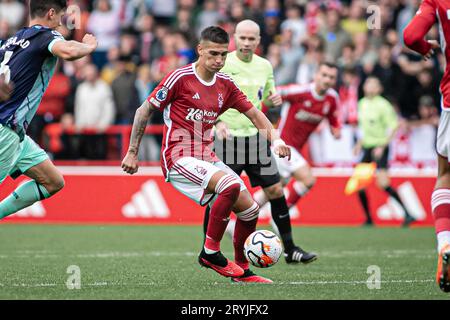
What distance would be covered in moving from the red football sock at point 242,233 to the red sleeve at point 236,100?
0.98m

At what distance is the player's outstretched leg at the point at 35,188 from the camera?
8625 mm

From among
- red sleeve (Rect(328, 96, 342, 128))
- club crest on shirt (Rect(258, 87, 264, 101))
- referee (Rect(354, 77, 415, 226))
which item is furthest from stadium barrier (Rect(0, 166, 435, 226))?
club crest on shirt (Rect(258, 87, 264, 101))

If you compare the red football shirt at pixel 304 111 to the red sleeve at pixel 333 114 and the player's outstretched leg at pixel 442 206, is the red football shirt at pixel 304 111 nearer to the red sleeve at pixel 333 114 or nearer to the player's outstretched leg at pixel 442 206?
the red sleeve at pixel 333 114

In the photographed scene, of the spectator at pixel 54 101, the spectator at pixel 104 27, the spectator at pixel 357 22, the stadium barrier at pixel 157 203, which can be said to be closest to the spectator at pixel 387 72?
the spectator at pixel 357 22

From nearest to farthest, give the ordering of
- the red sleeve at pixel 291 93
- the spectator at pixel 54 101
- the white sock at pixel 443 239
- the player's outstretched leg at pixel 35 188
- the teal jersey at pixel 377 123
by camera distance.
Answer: the white sock at pixel 443 239
the player's outstretched leg at pixel 35 188
the red sleeve at pixel 291 93
the teal jersey at pixel 377 123
the spectator at pixel 54 101

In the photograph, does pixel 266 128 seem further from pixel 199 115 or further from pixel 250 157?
pixel 250 157

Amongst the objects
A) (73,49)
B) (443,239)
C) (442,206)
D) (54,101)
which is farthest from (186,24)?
(443,239)

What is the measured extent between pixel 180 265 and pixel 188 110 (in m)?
2.11

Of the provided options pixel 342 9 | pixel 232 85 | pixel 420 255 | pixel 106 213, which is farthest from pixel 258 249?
pixel 342 9

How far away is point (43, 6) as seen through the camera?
8.05m

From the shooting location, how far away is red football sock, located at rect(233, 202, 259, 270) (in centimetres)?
880

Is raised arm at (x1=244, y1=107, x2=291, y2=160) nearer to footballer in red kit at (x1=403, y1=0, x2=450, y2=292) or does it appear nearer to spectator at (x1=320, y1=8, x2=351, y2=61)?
footballer in red kit at (x1=403, y1=0, x2=450, y2=292)

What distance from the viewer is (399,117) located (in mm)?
18141
